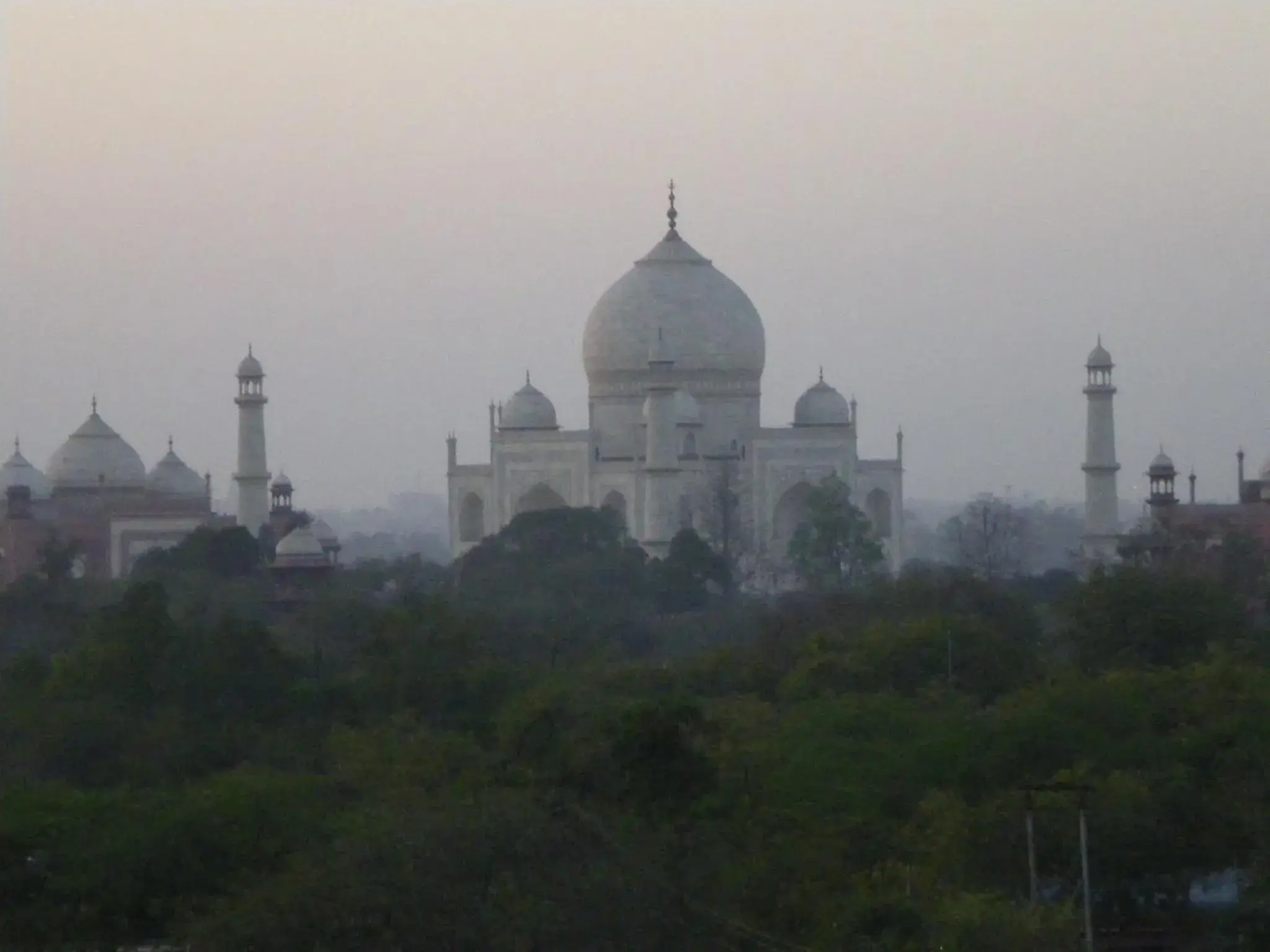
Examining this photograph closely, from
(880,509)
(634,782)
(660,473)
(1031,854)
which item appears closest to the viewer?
(1031,854)

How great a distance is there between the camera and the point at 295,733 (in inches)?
893

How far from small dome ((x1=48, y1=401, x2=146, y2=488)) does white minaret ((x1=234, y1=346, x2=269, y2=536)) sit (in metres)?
5.39

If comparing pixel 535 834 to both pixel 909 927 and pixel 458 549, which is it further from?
pixel 458 549

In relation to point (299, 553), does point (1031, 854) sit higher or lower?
lower

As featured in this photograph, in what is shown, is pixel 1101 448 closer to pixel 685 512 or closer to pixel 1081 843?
pixel 685 512

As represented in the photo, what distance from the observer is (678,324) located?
4903 cm

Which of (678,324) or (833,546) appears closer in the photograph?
(833,546)

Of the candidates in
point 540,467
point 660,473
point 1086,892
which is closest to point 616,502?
point 540,467

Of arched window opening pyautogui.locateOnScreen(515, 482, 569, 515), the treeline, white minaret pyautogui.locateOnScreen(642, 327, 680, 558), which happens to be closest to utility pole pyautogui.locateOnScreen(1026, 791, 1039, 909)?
the treeline

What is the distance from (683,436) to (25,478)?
13.1 metres

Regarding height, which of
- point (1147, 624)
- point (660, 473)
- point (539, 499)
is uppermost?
point (660, 473)

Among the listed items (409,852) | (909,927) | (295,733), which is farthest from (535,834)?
(295,733)

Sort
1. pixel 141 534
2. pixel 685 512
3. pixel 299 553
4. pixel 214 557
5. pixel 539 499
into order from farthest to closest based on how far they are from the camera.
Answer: pixel 141 534 < pixel 539 499 < pixel 685 512 < pixel 214 557 < pixel 299 553

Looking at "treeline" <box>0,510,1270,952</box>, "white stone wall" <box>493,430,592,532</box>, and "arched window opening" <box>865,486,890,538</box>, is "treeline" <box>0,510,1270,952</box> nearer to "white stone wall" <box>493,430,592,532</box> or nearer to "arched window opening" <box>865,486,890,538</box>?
"white stone wall" <box>493,430,592,532</box>
